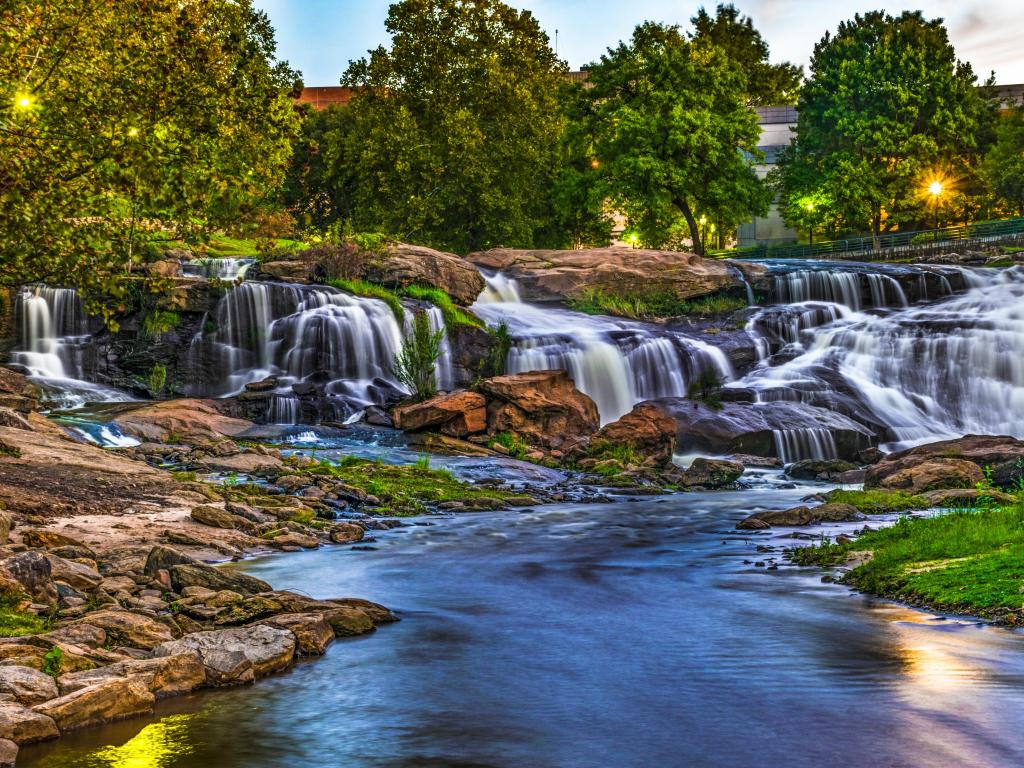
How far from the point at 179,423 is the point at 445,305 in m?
13.9

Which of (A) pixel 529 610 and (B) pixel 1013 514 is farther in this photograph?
(B) pixel 1013 514

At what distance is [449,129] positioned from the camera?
51125 millimetres

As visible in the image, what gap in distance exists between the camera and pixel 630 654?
353 inches

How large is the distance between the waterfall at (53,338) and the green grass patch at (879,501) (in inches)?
737

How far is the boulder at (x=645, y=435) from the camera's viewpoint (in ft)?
80.1

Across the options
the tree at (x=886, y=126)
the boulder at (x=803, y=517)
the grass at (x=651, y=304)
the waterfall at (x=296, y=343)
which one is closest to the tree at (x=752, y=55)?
the tree at (x=886, y=126)

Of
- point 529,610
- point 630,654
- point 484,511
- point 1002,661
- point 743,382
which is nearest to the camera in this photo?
point 1002,661

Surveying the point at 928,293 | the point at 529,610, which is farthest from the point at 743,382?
the point at 529,610

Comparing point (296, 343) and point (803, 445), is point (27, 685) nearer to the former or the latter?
point (803, 445)

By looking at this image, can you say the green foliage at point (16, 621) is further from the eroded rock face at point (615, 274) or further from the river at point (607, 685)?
the eroded rock face at point (615, 274)

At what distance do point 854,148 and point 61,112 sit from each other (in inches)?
2323

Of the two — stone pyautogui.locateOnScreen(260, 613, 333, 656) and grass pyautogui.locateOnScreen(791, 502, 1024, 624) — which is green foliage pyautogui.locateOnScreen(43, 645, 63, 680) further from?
grass pyautogui.locateOnScreen(791, 502, 1024, 624)

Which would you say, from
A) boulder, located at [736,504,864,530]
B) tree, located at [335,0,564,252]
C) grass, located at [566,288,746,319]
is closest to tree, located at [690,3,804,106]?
tree, located at [335,0,564,252]

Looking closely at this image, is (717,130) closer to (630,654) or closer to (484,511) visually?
(484,511)
